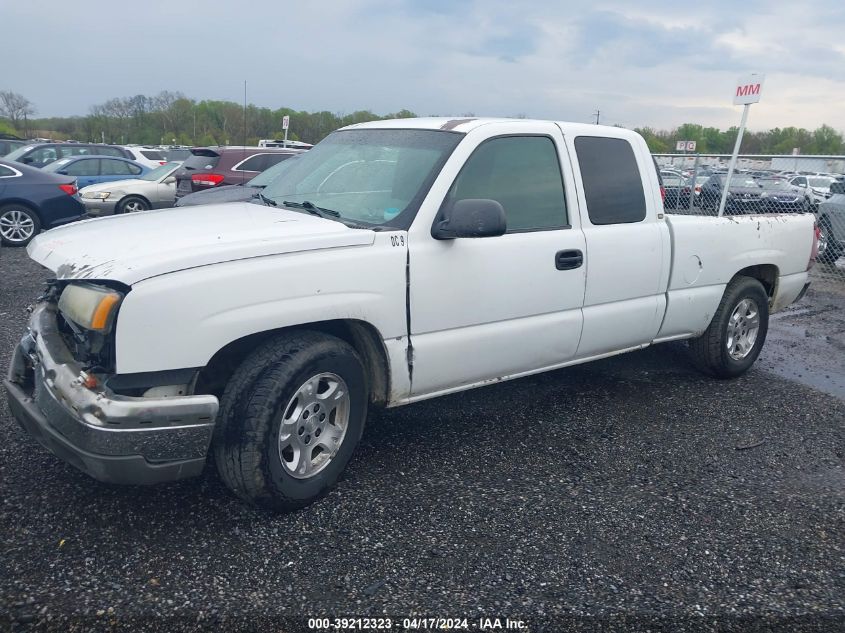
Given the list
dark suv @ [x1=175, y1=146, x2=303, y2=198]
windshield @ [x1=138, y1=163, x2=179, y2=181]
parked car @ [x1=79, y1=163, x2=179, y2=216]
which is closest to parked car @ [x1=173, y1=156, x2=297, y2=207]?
dark suv @ [x1=175, y1=146, x2=303, y2=198]

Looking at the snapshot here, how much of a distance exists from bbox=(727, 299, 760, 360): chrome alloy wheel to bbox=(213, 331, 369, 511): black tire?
3.45m

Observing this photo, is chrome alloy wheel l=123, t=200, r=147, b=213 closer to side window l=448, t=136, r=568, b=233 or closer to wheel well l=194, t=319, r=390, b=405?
side window l=448, t=136, r=568, b=233

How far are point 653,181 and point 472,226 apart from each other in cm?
196

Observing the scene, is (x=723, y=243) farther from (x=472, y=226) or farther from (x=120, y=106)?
(x=120, y=106)

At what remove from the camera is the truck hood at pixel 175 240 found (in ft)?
9.52

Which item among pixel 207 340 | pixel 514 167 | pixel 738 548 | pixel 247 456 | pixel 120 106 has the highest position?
pixel 120 106

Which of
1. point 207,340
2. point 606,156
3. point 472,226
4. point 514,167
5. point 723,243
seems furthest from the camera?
point 723,243

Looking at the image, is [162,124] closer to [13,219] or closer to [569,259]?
[13,219]

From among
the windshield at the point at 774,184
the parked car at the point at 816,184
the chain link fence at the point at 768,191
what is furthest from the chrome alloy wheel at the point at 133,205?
the parked car at the point at 816,184

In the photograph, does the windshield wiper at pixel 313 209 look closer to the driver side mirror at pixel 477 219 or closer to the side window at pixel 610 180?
the driver side mirror at pixel 477 219

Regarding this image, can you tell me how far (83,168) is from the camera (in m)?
14.6

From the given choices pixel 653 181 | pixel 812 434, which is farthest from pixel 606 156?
pixel 812 434

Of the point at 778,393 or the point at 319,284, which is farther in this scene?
the point at 778,393

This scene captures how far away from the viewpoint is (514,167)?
13.4 ft
